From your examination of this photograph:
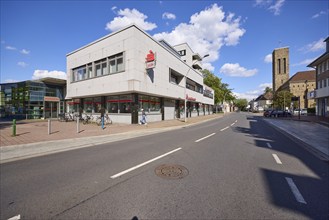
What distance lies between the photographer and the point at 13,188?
3900 mm

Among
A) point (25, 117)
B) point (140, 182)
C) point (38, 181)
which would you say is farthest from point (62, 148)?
point (25, 117)

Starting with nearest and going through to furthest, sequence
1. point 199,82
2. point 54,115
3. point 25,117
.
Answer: point 25,117 → point 54,115 → point 199,82

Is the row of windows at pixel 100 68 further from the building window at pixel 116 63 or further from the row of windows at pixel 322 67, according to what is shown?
the row of windows at pixel 322 67

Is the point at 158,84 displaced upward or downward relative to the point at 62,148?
upward

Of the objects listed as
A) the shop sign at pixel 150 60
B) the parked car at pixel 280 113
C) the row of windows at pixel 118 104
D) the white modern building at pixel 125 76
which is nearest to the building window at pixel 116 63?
the white modern building at pixel 125 76

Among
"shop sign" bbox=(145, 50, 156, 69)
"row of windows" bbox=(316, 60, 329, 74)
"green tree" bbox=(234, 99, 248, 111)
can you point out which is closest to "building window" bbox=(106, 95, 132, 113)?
"shop sign" bbox=(145, 50, 156, 69)

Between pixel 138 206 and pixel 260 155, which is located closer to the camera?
pixel 138 206

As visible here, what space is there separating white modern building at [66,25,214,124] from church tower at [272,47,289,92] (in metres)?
76.7

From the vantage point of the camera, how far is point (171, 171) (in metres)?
4.89

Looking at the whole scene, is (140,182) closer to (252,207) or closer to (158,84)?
(252,207)

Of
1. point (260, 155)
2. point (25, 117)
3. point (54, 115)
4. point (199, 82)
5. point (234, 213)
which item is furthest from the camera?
point (199, 82)

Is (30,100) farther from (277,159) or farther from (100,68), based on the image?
(277,159)

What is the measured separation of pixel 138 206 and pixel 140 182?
1027mm

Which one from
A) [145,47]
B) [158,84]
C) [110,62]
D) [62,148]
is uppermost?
[145,47]
